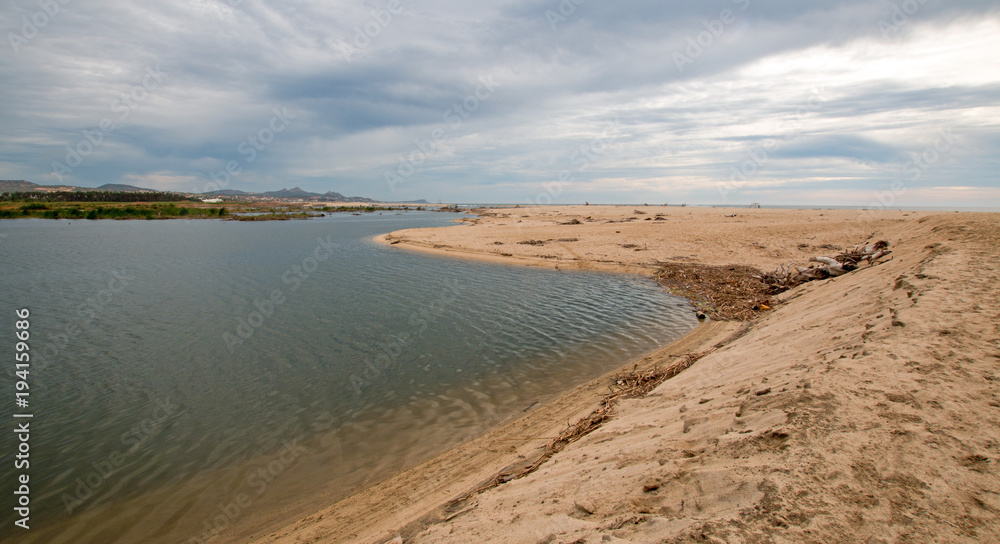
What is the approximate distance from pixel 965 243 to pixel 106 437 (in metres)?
19.8

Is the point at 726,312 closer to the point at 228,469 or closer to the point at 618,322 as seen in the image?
the point at 618,322

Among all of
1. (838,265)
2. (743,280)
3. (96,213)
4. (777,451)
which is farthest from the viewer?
(96,213)

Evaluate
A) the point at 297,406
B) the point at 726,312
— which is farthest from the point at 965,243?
the point at 297,406

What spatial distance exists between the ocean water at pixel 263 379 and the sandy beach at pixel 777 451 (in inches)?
46.9

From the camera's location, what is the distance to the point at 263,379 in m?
10.2

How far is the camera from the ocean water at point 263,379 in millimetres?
6410

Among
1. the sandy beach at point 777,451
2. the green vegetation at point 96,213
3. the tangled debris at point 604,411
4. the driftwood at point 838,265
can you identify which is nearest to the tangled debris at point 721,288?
the driftwood at point 838,265

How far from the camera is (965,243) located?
404 inches

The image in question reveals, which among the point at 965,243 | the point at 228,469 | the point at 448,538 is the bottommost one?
the point at 228,469

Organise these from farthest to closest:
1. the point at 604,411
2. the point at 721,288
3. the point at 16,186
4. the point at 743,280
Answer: the point at 16,186 → the point at 743,280 → the point at 721,288 → the point at 604,411

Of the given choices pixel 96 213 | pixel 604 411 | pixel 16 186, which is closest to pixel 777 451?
pixel 604 411

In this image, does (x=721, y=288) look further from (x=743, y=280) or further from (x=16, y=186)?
(x=16, y=186)

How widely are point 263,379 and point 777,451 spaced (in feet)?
35.2

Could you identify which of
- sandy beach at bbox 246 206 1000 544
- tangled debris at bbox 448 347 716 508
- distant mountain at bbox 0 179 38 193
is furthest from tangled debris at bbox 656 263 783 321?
distant mountain at bbox 0 179 38 193
